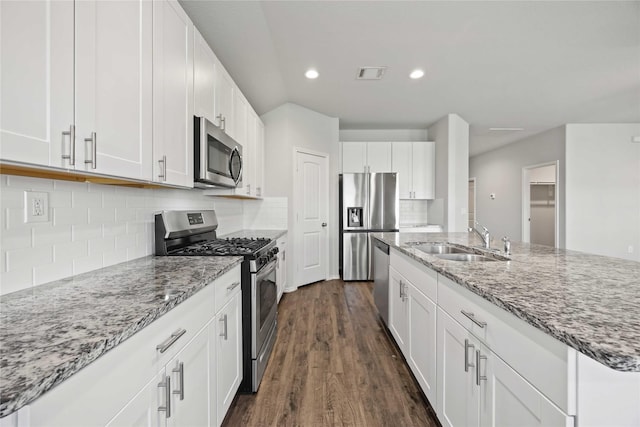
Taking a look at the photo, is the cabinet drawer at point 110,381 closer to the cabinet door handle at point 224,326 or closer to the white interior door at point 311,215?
the cabinet door handle at point 224,326

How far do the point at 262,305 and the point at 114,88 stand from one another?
1.46 meters

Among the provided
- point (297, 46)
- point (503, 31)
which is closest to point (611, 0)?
point (503, 31)

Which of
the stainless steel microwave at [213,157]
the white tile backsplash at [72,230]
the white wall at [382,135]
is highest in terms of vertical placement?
the white wall at [382,135]

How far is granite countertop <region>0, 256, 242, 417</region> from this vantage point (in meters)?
0.53

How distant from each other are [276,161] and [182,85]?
8.56ft

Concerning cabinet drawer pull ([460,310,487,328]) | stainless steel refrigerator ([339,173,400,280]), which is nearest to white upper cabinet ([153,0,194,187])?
cabinet drawer pull ([460,310,487,328])

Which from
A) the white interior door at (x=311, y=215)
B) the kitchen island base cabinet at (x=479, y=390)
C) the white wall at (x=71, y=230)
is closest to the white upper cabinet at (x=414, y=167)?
the white interior door at (x=311, y=215)

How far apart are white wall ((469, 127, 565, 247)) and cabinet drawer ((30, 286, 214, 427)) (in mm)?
6718

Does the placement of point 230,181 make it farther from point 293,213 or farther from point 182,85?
point 293,213

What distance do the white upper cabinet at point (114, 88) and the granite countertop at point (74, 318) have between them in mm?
434

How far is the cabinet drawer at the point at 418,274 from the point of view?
1574mm

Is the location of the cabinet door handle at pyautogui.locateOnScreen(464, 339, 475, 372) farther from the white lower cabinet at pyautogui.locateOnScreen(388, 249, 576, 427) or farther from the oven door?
the oven door

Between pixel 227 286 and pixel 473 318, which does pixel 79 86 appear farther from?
pixel 473 318

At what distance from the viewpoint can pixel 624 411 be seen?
668 millimetres
